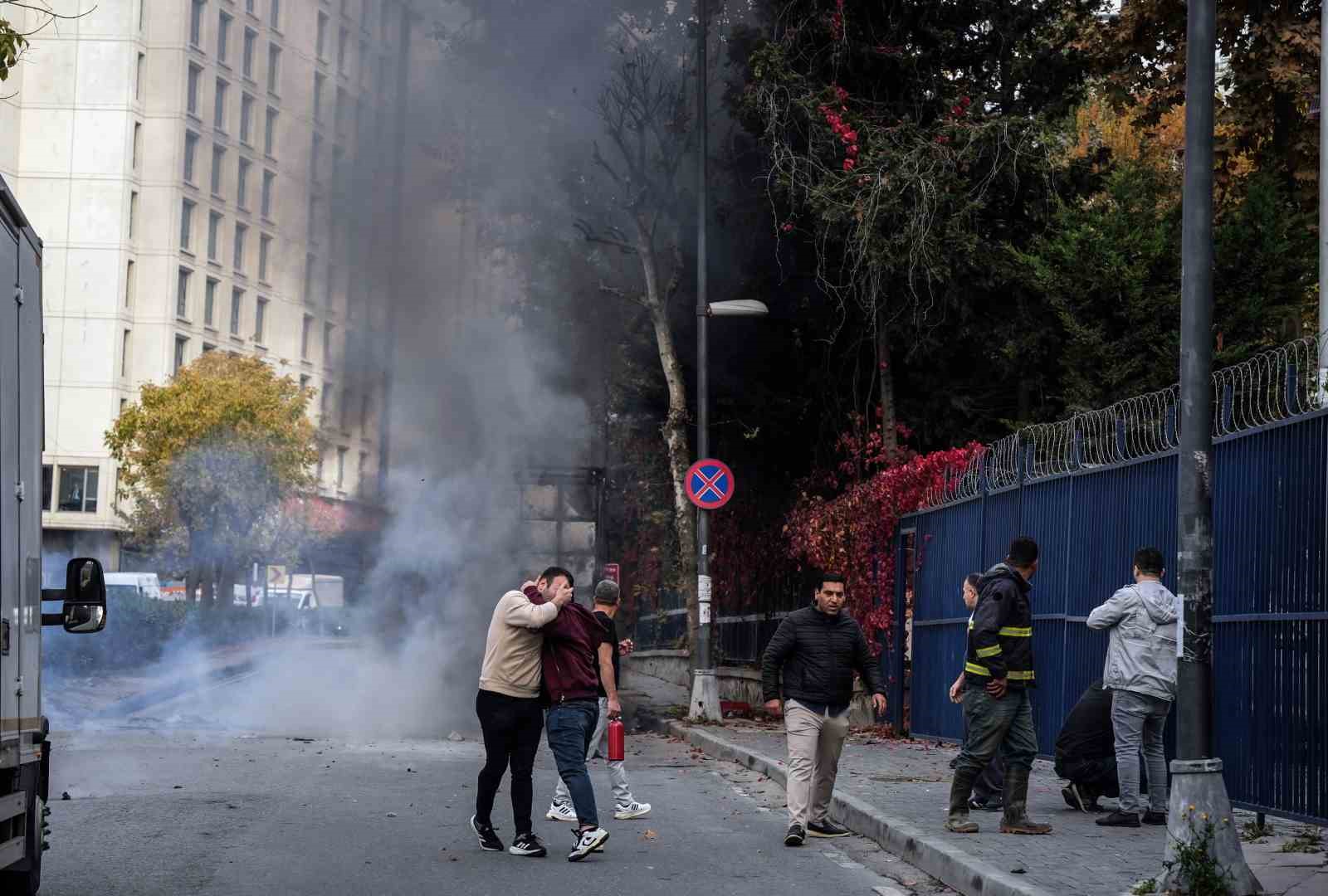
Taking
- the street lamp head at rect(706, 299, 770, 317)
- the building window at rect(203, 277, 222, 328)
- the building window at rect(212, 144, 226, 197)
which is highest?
the building window at rect(212, 144, 226, 197)

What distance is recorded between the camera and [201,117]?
1916 inches

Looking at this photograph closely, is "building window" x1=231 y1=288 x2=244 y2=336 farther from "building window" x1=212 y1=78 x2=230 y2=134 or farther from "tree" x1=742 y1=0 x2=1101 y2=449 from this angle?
"tree" x1=742 y1=0 x2=1101 y2=449

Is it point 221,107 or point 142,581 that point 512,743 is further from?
point 142,581

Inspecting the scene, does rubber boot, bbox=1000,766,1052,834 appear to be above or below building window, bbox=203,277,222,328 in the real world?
below

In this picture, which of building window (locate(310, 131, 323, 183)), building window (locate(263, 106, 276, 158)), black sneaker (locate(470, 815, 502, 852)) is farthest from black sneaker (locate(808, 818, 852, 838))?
building window (locate(263, 106, 276, 158))

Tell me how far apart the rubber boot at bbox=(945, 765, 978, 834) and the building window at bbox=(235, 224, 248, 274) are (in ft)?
81.8

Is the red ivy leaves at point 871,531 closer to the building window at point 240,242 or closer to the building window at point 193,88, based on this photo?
the building window at point 240,242

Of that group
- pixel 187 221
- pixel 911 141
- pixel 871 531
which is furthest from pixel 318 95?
pixel 187 221

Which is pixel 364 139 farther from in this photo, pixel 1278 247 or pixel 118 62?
pixel 118 62

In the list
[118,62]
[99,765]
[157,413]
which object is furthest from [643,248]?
[118,62]

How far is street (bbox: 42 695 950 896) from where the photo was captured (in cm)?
805

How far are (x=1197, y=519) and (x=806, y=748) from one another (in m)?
3.18

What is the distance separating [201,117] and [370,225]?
86.3ft

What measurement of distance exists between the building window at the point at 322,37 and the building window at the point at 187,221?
1473 inches
